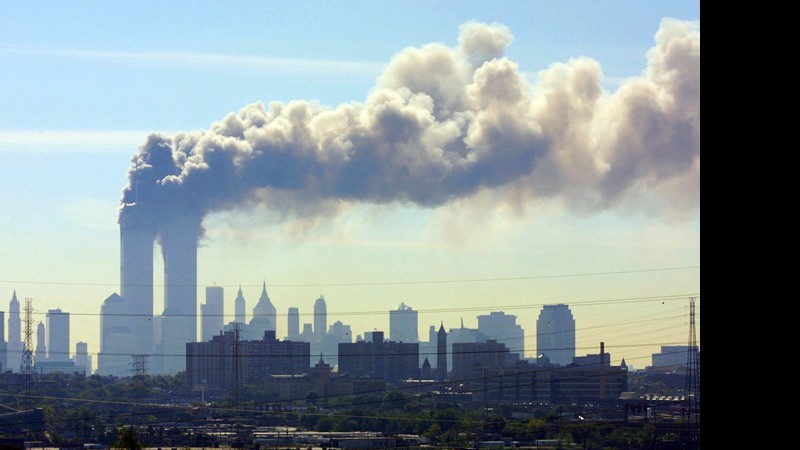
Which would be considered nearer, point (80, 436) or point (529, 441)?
point (529, 441)

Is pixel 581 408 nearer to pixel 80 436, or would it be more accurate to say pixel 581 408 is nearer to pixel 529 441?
pixel 529 441

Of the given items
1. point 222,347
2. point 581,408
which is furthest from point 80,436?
point 222,347

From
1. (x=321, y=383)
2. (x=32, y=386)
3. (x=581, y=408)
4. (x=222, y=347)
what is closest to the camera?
(x=581, y=408)

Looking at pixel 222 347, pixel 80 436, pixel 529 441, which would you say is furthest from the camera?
pixel 222 347
